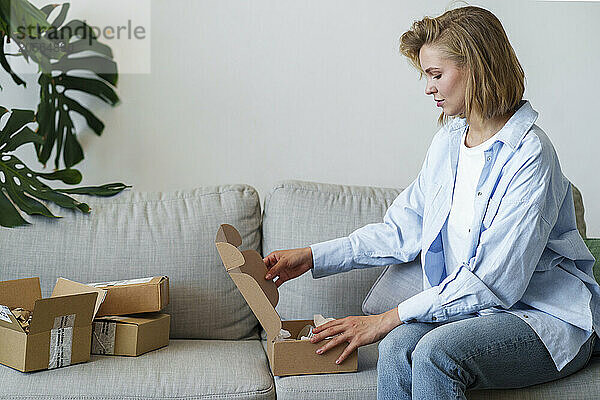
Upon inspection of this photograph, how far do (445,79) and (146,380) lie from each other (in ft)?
3.19

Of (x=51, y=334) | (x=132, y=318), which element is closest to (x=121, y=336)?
(x=132, y=318)

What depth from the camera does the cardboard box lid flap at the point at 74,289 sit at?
1.70m

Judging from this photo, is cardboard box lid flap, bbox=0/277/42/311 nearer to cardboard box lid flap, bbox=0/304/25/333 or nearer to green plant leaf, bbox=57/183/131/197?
cardboard box lid flap, bbox=0/304/25/333

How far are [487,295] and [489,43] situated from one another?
1.83 ft

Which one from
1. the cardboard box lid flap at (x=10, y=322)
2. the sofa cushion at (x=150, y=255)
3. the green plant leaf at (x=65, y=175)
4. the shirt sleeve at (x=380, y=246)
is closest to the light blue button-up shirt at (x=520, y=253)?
the shirt sleeve at (x=380, y=246)

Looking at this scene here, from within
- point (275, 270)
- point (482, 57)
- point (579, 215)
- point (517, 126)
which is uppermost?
point (482, 57)

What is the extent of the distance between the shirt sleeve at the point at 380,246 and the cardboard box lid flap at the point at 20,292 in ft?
2.46

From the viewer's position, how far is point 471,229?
153cm

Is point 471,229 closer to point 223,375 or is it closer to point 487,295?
point 487,295

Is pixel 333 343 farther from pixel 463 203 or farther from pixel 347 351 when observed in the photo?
pixel 463 203

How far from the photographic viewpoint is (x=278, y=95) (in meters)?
2.43

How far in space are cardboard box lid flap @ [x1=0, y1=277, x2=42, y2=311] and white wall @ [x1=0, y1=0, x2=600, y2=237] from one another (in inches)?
25.3

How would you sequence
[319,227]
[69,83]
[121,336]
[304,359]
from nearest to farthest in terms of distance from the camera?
[304,359], [121,336], [319,227], [69,83]

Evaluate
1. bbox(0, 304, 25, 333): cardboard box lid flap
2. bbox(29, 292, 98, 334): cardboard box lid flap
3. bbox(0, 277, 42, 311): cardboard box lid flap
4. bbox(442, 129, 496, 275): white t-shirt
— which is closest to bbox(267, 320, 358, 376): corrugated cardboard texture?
bbox(442, 129, 496, 275): white t-shirt
